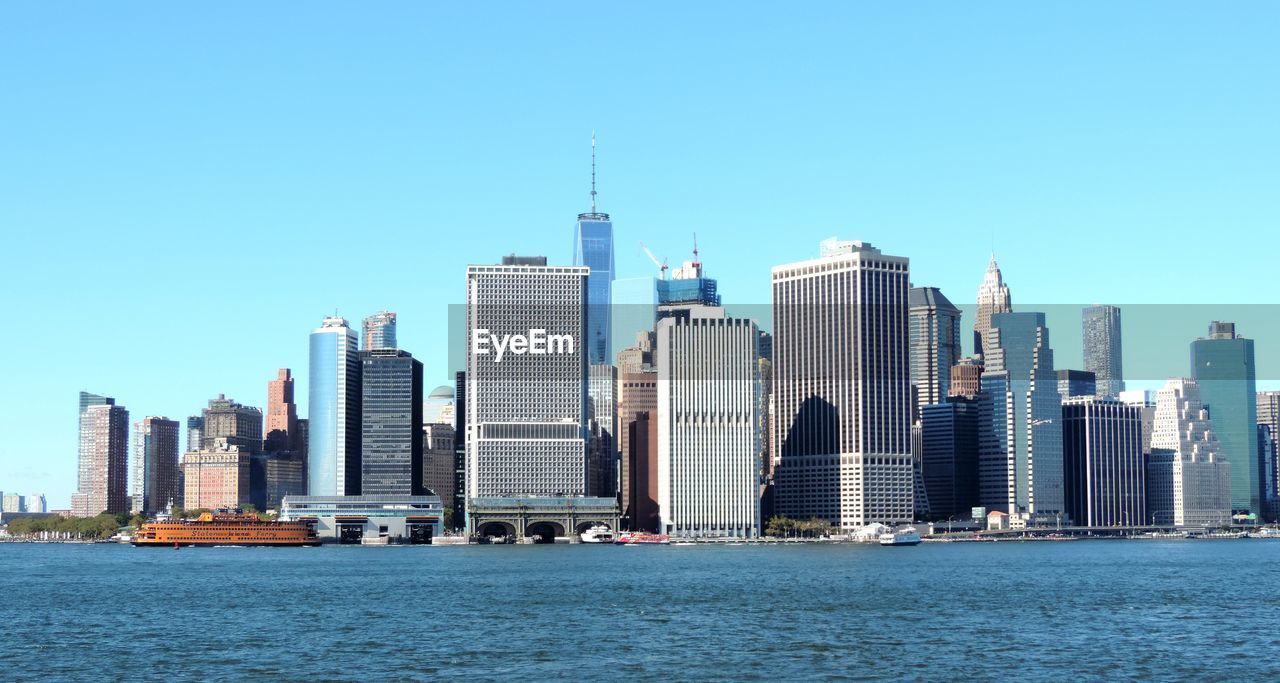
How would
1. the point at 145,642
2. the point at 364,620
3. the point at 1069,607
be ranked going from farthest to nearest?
the point at 1069,607
the point at 364,620
the point at 145,642

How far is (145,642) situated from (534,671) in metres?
29.8

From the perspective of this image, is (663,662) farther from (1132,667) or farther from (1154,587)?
(1154,587)

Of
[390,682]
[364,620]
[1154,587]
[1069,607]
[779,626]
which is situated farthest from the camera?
[1154,587]

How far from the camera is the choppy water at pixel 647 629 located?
3455 inches

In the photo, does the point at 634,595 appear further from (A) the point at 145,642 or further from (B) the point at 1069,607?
(A) the point at 145,642

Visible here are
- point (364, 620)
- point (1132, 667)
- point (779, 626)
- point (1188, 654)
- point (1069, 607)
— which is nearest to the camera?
point (1132, 667)

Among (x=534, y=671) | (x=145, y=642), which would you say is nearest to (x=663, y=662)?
(x=534, y=671)

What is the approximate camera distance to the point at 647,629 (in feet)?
357

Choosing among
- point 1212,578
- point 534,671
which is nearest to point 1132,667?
point 534,671

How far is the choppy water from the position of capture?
8775 cm

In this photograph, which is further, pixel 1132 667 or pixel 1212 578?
pixel 1212 578

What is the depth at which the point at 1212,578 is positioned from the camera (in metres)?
179

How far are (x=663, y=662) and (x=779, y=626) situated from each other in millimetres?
21468

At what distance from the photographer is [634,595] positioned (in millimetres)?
144625
